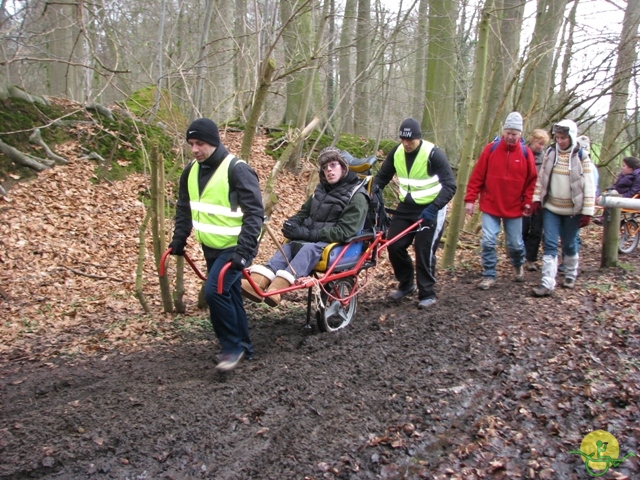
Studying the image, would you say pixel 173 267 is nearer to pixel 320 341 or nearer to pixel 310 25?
pixel 320 341

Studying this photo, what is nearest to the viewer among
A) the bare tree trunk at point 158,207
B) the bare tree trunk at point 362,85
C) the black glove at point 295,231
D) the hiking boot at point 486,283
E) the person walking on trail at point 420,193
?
the black glove at point 295,231

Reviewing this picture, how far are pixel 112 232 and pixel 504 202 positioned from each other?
629 cm

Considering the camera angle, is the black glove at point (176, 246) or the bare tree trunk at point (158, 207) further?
the bare tree trunk at point (158, 207)

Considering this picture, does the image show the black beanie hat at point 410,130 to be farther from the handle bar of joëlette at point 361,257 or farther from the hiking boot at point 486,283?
the hiking boot at point 486,283

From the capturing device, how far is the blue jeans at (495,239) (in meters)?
6.77

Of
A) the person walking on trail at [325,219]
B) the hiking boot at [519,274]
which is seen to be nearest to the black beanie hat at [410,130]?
the person walking on trail at [325,219]

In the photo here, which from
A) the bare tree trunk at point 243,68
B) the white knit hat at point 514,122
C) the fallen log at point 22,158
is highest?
the bare tree trunk at point 243,68

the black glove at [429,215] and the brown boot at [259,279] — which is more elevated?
the black glove at [429,215]

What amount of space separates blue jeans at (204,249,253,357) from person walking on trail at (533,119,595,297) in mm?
3654

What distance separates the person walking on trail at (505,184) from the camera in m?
6.58

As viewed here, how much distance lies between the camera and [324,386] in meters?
4.39

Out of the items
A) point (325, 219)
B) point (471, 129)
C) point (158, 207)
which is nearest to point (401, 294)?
point (325, 219)

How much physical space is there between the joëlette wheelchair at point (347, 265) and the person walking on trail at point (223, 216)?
921mm

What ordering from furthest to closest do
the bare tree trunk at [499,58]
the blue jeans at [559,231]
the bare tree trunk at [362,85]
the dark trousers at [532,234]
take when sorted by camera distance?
the bare tree trunk at [362,85] → the bare tree trunk at [499,58] → the dark trousers at [532,234] → the blue jeans at [559,231]
